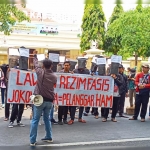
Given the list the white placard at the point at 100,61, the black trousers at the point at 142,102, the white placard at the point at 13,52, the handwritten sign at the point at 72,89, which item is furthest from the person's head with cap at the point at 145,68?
the white placard at the point at 13,52

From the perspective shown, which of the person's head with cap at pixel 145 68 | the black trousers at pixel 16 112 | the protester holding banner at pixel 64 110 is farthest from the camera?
the person's head with cap at pixel 145 68

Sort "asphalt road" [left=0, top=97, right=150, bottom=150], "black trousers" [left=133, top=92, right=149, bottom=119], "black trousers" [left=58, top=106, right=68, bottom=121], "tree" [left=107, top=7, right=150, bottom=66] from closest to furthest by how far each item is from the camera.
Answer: "asphalt road" [left=0, top=97, right=150, bottom=150], "black trousers" [left=58, top=106, right=68, bottom=121], "black trousers" [left=133, top=92, right=149, bottom=119], "tree" [left=107, top=7, right=150, bottom=66]

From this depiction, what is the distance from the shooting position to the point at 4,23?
45.4 ft

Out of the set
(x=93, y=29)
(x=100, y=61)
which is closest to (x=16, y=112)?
(x=100, y=61)

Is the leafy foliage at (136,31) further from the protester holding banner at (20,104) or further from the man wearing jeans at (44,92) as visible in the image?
the man wearing jeans at (44,92)

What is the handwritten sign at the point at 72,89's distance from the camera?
22.9ft

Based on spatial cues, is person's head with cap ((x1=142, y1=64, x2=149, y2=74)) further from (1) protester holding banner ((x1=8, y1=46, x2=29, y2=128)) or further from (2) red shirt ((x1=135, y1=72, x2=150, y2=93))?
(1) protester holding banner ((x1=8, y1=46, x2=29, y2=128))

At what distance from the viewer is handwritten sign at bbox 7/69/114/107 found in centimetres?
697

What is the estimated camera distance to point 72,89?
758cm

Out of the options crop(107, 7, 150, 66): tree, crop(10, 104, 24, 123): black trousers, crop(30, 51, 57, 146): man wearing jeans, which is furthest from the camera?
crop(107, 7, 150, 66): tree

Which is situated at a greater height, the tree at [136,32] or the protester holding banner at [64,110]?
the tree at [136,32]

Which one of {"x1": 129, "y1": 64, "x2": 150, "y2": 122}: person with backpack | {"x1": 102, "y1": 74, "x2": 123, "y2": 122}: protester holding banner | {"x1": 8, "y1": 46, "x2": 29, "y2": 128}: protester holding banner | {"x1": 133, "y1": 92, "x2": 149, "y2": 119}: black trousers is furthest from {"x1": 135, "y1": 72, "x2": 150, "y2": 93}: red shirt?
{"x1": 8, "y1": 46, "x2": 29, "y2": 128}: protester holding banner

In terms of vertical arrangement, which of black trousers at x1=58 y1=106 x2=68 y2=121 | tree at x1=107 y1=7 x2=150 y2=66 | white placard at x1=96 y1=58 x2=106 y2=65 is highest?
tree at x1=107 y1=7 x2=150 y2=66

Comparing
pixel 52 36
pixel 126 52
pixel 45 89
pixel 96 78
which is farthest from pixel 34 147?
pixel 52 36
